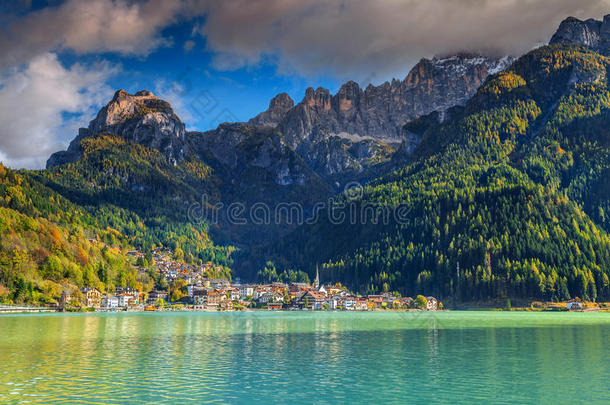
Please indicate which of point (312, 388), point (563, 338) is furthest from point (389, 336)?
point (312, 388)

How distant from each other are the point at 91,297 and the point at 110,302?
332 inches

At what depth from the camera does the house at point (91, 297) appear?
598 feet

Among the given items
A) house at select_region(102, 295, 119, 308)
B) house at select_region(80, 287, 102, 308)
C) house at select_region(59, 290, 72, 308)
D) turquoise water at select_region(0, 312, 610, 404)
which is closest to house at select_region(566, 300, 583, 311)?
turquoise water at select_region(0, 312, 610, 404)

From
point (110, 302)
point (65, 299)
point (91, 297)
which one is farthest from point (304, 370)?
point (110, 302)

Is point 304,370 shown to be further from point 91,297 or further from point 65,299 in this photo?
point 91,297

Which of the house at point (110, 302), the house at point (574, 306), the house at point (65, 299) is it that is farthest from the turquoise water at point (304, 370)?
the house at point (110, 302)

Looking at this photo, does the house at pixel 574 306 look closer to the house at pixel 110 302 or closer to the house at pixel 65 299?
the house at pixel 110 302

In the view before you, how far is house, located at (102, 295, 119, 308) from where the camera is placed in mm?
190375

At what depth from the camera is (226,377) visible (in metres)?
42.1

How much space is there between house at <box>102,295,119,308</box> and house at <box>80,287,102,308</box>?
5.14 feet

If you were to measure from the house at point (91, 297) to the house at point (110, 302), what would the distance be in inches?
61.7

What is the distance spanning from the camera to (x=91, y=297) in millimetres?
186375

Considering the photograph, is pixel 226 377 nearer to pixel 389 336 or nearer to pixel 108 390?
pixel 108 390

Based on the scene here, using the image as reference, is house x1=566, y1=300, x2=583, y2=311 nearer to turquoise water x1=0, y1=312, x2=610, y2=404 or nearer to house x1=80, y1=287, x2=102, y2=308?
turquoise water x1=0, y1=312, x2=610, y2=404
